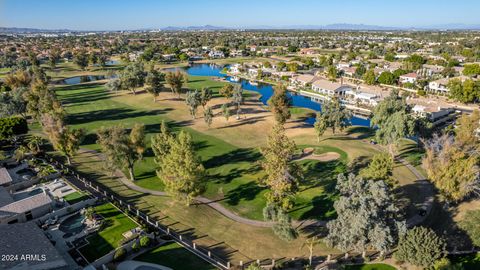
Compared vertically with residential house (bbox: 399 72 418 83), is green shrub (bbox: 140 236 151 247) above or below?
below

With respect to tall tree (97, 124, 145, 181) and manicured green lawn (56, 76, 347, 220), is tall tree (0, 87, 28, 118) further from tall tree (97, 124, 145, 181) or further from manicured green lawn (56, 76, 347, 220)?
tall tree (97, 124, 145, 181)

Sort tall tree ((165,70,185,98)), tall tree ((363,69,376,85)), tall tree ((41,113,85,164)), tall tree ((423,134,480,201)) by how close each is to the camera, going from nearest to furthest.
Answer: tall tree ((423,134,480,201)) → tall tree ((41,113,85,164)) → tall tree ((165,70,185,98)) → tall tree ((363,69,376,85))

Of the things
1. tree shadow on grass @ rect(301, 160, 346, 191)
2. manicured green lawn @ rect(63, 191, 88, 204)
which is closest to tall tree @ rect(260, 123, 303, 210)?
tree shadow on grass @ rect(301, 160, 346, 191)

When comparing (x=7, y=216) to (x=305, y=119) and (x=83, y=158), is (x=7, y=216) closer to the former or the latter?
(x=83, y=158)

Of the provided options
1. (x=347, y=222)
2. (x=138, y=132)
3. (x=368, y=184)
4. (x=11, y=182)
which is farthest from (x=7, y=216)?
(x=368, y=184)

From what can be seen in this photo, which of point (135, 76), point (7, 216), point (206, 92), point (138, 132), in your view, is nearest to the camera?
point (7, 216)
